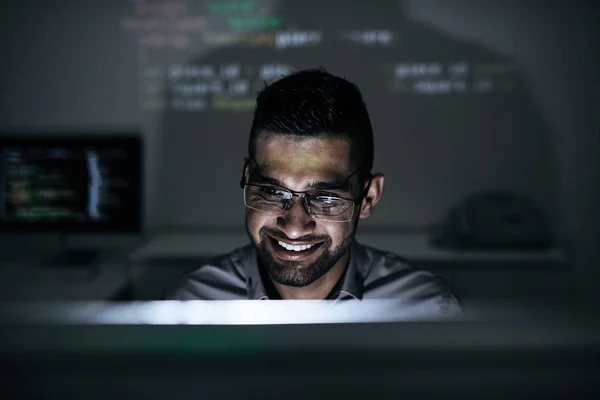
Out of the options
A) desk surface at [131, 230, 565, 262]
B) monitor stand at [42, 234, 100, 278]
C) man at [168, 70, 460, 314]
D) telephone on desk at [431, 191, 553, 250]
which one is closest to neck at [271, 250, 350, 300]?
man at [168, 70, 460, 314]

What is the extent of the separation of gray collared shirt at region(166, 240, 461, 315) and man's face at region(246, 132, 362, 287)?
56 millimetres

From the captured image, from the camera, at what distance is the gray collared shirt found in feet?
4.86

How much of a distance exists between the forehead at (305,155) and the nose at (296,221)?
85 millimetres

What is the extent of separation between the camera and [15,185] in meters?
2.11

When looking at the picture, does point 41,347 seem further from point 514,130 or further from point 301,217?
point 514,130

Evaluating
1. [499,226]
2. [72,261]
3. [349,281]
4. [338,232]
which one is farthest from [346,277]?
[72,261]

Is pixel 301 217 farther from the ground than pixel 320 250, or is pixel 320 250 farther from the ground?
pixel 301 217

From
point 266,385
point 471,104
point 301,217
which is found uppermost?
point 471,104

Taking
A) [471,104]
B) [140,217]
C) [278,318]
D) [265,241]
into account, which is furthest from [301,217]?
[471,104]

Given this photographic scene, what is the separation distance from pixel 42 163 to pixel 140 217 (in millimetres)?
431

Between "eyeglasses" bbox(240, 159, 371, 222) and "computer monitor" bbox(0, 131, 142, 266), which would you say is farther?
"computer monitor" bbox(0, 131, 142, 266)

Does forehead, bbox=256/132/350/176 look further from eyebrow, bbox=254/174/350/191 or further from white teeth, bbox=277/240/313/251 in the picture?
white teeth, bbox=277/240/313/251

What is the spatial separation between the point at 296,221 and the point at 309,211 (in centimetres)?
5

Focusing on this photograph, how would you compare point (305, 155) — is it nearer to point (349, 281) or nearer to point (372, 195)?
point (372, 195)
